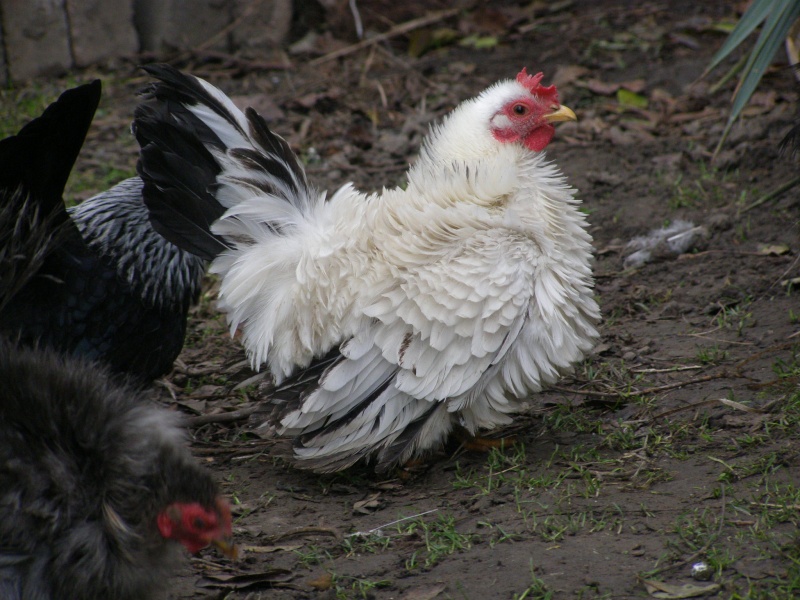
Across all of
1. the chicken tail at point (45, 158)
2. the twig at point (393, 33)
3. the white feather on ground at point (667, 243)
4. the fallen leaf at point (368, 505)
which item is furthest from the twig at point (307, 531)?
the twig at point (393, 33)

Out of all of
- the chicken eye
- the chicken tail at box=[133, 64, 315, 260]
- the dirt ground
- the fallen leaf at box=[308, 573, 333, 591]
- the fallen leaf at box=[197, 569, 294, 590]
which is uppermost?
the chicken tail at box=[133, 64, 315, 260]

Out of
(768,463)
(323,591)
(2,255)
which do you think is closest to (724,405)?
(768,463)

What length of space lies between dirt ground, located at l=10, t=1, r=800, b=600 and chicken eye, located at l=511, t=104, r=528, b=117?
1452 millimetres

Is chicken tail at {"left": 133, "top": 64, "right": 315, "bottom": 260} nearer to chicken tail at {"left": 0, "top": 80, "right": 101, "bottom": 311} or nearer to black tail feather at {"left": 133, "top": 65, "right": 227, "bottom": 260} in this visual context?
black tail feather at {"left": 133, "top": 65, "right": 227, "bottom": 260}

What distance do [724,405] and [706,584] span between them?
1350 millimetres

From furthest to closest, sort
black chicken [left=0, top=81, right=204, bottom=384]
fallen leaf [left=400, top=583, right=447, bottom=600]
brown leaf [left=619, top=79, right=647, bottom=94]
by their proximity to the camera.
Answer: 1. brown leaf [left=619, top=79, right=647, bottom=94]
2. black chicken [left=0, top=81, right=204, bottom=384]
3. fallen leaf [left=400, top=583, right=447, bottom=600]

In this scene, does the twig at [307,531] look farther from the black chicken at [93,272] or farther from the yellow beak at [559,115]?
the yellow beak at [559,115]

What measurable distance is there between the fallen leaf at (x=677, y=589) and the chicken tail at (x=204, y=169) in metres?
2.31

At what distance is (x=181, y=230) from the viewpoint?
163 inches

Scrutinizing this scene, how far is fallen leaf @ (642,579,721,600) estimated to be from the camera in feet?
9.37

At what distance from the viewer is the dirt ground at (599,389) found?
3.19 m

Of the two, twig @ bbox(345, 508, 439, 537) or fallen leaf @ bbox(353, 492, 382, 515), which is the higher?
twig @ bbox(345, 508, 439, 537)

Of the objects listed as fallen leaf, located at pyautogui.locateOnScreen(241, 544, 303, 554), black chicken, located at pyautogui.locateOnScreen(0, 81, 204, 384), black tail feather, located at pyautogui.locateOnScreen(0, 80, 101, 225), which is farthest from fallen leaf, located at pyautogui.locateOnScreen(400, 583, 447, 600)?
black tail feather, located at pyautogui.locateOnScreen(0, 80, 101, 225)

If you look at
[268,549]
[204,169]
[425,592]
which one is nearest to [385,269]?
[204,169]
